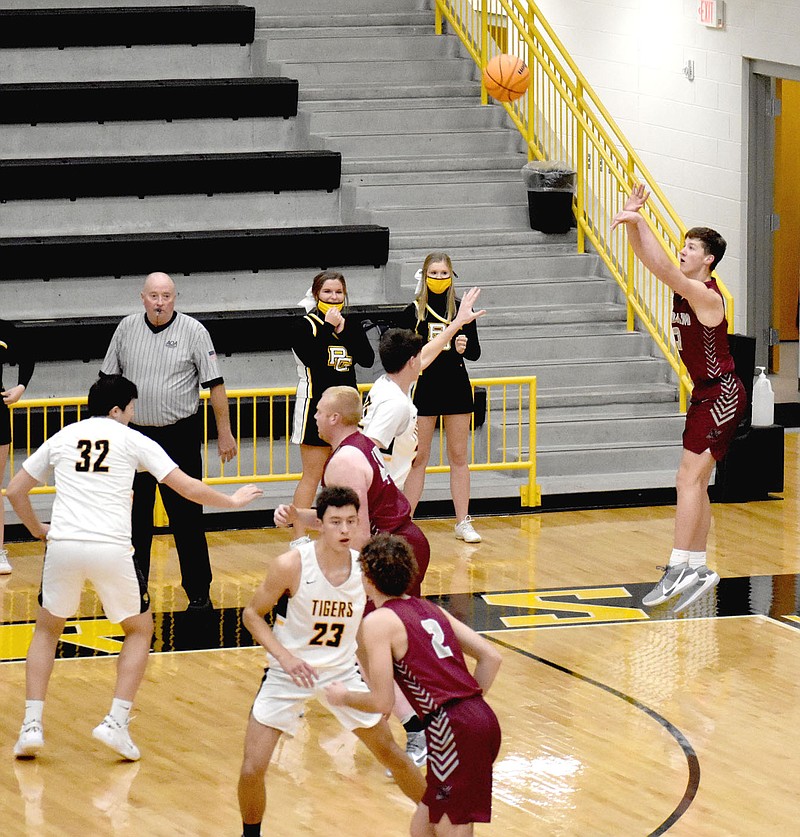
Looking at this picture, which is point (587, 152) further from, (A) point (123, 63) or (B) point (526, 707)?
(B) point (526, 707)

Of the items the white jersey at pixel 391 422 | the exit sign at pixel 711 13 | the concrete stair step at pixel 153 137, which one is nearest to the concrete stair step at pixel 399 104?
the concrete stair step at pixel 153 137

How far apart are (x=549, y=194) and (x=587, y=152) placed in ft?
3.44

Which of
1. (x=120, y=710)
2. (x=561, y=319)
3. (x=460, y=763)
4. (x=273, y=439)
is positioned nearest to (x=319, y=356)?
(x=273, y=439)

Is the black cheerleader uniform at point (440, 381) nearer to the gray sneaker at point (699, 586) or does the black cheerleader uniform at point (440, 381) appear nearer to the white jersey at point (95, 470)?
the gray sneaker at point (699, 586)

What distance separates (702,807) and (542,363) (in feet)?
22.8

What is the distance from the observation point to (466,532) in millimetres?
10398

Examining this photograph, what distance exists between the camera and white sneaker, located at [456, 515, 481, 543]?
10383mm

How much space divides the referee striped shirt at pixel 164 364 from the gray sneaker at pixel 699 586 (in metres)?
2.70

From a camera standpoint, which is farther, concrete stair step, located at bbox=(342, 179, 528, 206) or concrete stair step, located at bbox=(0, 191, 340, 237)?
concrete stair step, located at bbox=(342, 179, 528, 206)

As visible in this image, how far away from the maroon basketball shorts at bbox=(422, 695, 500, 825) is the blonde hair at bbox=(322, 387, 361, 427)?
1.69 metres

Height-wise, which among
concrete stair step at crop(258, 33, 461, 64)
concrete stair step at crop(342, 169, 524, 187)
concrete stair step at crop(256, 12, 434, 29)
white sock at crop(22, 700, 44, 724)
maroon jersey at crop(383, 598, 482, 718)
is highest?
concrete stair step at crop(256, 12, 434, 29)

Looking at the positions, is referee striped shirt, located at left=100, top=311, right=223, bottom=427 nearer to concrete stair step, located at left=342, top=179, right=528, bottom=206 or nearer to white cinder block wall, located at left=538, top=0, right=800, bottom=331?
concrete stair step, located at left=342, top=179, right=528, bottom=206

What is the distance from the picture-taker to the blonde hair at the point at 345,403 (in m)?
6.40

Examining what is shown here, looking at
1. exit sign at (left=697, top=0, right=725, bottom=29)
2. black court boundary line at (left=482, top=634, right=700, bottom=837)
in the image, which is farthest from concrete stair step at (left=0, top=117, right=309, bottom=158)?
black court boundary line at (left=482, top=634, right=700, bottom=837)
